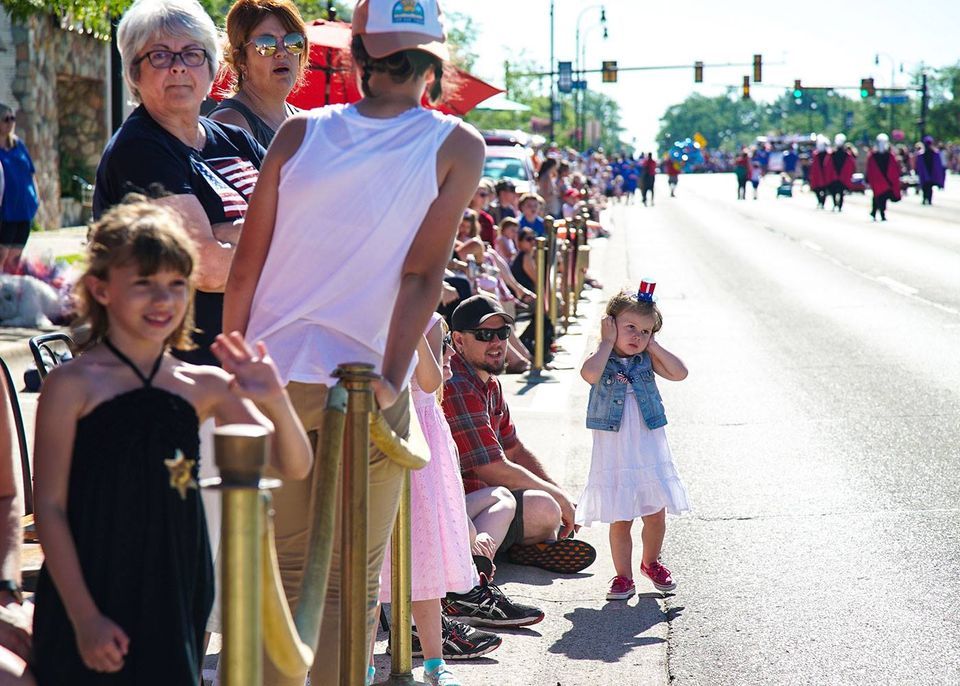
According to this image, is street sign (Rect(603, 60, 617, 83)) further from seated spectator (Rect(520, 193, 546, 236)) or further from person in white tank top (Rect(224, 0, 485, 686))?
person in white tank top (Rect(224, 0, 485, 686))

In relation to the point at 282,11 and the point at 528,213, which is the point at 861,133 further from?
the point at 282,11

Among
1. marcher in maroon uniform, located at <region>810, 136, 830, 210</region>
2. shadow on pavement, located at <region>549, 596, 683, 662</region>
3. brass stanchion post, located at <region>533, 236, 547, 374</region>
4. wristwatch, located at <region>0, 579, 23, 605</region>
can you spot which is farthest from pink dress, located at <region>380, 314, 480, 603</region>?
marcher in maroon uniform, located at <region>810, 136, 830, 210</region>

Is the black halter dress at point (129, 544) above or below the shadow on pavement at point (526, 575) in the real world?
above

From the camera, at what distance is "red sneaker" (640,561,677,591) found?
5.60m

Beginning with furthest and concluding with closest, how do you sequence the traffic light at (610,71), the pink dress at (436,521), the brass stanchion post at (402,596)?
the traffic light at (610,71)
the pink dress at (436,521)
the brass stanchion post at (402,596)

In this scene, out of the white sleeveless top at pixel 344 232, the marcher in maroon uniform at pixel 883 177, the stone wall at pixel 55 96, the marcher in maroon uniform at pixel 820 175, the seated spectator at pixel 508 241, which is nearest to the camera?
the white sleeveless top at pixel 344 232

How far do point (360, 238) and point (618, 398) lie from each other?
287cm

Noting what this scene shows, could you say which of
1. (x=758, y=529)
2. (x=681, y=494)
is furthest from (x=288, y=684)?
(x=758, y=529)

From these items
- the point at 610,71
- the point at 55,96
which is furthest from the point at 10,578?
the point at 610,71

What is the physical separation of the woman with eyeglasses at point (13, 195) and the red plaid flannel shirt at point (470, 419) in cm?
751

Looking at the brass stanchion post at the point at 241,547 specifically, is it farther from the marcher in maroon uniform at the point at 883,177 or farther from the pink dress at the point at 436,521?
the marcher in maroon uniform at the point at 883,177

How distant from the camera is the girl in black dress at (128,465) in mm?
2367

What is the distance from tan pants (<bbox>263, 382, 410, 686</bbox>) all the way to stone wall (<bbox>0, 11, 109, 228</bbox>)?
785 inches

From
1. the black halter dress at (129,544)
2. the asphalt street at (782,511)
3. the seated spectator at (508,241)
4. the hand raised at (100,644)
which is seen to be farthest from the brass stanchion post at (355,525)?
the seated spectator at (508,241)
